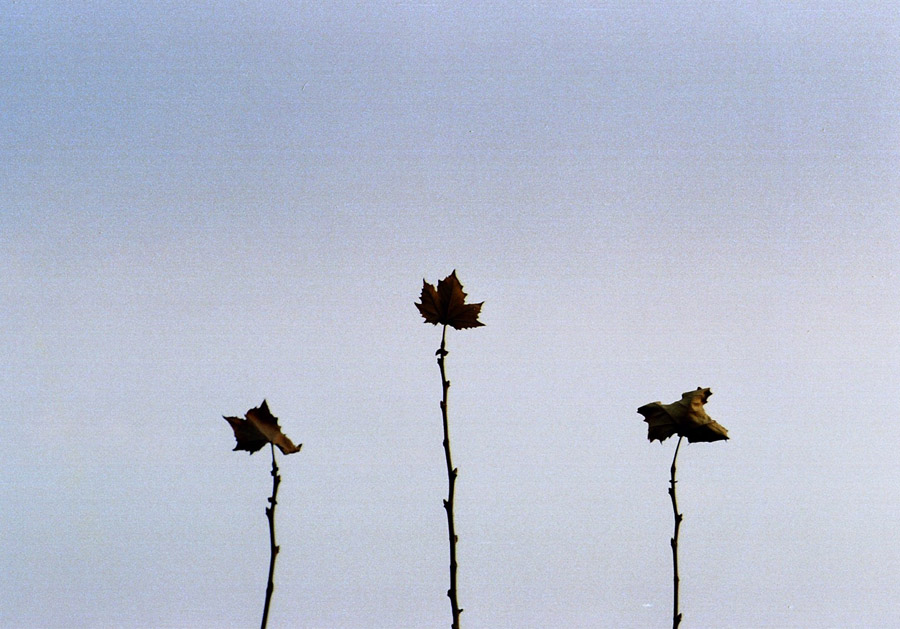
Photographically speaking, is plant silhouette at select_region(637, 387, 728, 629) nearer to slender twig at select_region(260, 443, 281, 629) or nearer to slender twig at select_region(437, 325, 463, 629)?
slender twig at select_region(437, 325, 463, 629)

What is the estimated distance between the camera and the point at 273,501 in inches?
118

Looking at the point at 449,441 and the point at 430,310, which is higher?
the point at 430,310

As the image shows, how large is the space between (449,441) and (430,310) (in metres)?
0.59

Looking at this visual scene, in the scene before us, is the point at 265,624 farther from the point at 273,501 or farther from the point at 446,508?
the point at 446,508

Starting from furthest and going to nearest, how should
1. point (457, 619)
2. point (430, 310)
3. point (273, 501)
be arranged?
point (430, 310) → point (457, 619) → point (273, 501)

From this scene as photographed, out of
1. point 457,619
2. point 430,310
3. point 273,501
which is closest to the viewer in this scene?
point 273,501

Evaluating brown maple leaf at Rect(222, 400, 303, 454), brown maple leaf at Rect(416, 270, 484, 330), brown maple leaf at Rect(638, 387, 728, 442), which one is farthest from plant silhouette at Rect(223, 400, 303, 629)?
brown maple leaf at Rect(638, 387, 728, 442)

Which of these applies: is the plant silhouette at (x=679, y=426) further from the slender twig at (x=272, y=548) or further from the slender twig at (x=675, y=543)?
the slender twig at (x=272, y=548)

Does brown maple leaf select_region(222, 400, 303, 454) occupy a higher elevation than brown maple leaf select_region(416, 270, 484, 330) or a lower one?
lower

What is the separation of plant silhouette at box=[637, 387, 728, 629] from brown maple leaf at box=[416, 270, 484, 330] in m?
0.84

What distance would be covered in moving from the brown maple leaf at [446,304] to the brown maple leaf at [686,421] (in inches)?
32.5

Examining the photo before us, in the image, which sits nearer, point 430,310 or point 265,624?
point 265,624

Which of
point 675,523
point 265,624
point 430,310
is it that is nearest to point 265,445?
point 265,624

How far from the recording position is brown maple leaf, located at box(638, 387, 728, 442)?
3285mm
